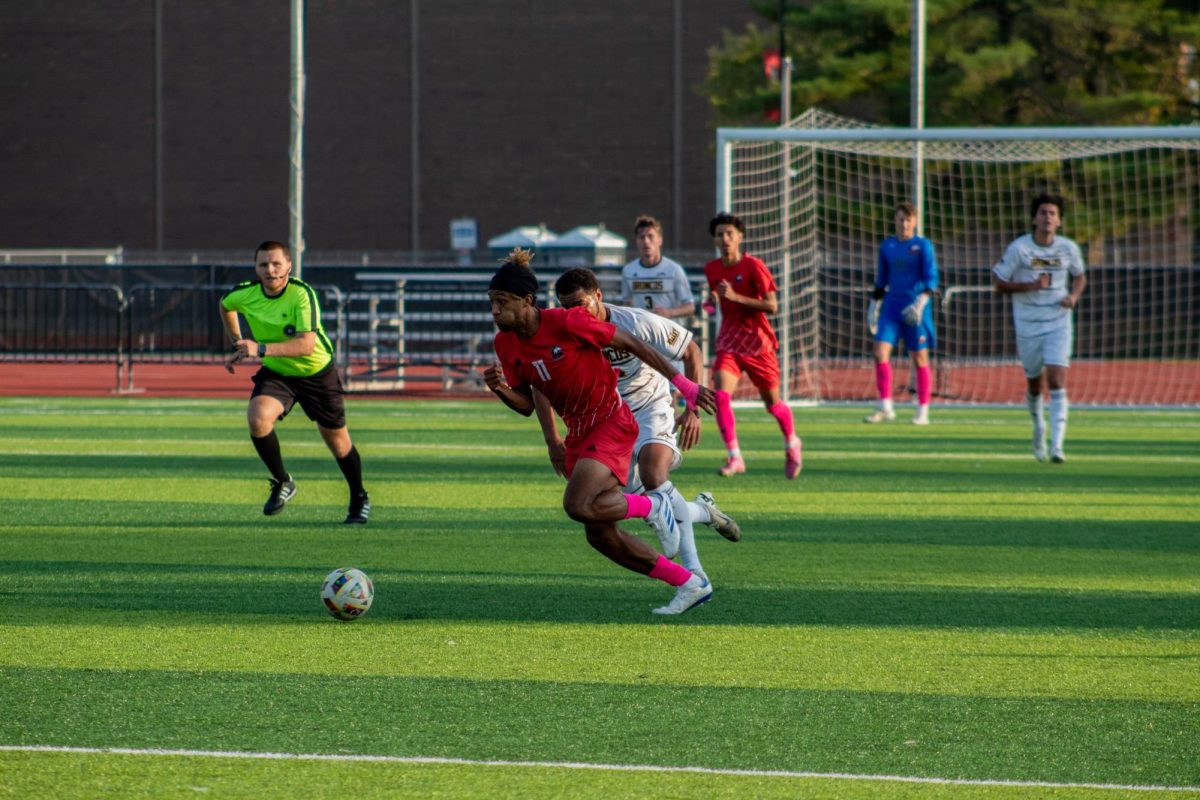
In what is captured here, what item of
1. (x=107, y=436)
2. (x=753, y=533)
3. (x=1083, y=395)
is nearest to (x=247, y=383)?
(x=107, y=436)

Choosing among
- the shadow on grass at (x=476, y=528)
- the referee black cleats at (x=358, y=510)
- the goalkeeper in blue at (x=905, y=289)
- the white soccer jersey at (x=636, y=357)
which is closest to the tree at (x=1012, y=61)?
the goalkeeper in blue at (x=905, y=289)

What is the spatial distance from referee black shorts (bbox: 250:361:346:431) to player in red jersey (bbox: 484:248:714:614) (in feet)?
11.1

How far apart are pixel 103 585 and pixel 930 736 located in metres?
4.53

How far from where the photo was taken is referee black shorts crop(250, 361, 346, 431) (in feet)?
35.1

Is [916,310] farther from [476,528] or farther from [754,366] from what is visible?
[476,528]

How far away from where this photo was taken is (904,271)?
17797 mm

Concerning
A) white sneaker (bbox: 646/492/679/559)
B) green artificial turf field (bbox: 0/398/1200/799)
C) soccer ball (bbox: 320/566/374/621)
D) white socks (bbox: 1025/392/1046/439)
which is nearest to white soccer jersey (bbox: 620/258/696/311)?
green artificial turf field (bbox: 0/398/1200/799)

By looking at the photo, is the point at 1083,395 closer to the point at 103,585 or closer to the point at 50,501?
the point at 50,501

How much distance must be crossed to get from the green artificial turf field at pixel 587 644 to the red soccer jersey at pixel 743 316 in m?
1.06

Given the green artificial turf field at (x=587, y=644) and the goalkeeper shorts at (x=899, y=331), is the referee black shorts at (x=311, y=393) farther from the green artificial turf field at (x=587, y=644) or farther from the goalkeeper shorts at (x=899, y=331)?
the goalkeeper shorts at (x=899, y=331)

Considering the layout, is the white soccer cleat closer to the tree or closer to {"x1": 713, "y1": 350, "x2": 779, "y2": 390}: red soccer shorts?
{"x1": 713, "y1": 350, "x2": 779, "y2": 390}: red soccer shorts

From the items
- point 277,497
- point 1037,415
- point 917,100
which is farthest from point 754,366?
point 917,100

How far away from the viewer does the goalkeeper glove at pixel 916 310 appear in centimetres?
1750

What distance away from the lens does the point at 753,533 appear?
10172 millimetres
